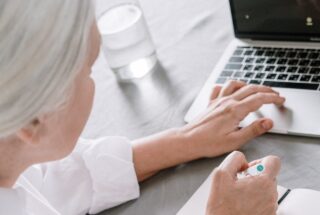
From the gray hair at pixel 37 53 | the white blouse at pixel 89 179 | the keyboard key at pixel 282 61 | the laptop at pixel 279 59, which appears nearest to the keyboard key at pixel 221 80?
the laptop at pixel 279 59

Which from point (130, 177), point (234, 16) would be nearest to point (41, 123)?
point (130, 177)

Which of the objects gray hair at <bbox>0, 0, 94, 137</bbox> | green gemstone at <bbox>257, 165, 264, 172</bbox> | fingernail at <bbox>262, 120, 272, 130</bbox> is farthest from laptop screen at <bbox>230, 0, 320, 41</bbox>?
gray hair at <bbox>0, 0, 94, 137</bbox>

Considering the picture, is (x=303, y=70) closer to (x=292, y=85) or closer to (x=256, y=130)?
(x=292, y=85)

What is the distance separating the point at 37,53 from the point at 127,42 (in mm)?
569

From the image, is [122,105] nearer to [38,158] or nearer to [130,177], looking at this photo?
[130,177]

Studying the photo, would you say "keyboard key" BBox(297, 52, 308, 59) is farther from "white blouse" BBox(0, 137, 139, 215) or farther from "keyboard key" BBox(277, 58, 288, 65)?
"white blouse" BBox(0, 137, 139, 215)

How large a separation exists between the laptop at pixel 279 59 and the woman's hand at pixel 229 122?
21 millimetres

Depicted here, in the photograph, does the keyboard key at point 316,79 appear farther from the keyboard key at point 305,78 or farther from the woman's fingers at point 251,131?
the woman's fingers at point 251,131

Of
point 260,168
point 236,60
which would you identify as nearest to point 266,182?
point 260,168

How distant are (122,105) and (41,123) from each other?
0.45 meters

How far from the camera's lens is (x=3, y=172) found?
28.9 inches

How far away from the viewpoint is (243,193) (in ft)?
2.49

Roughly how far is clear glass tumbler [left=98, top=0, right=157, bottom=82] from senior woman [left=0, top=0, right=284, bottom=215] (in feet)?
0.76

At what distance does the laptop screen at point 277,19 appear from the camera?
1.00 metres
